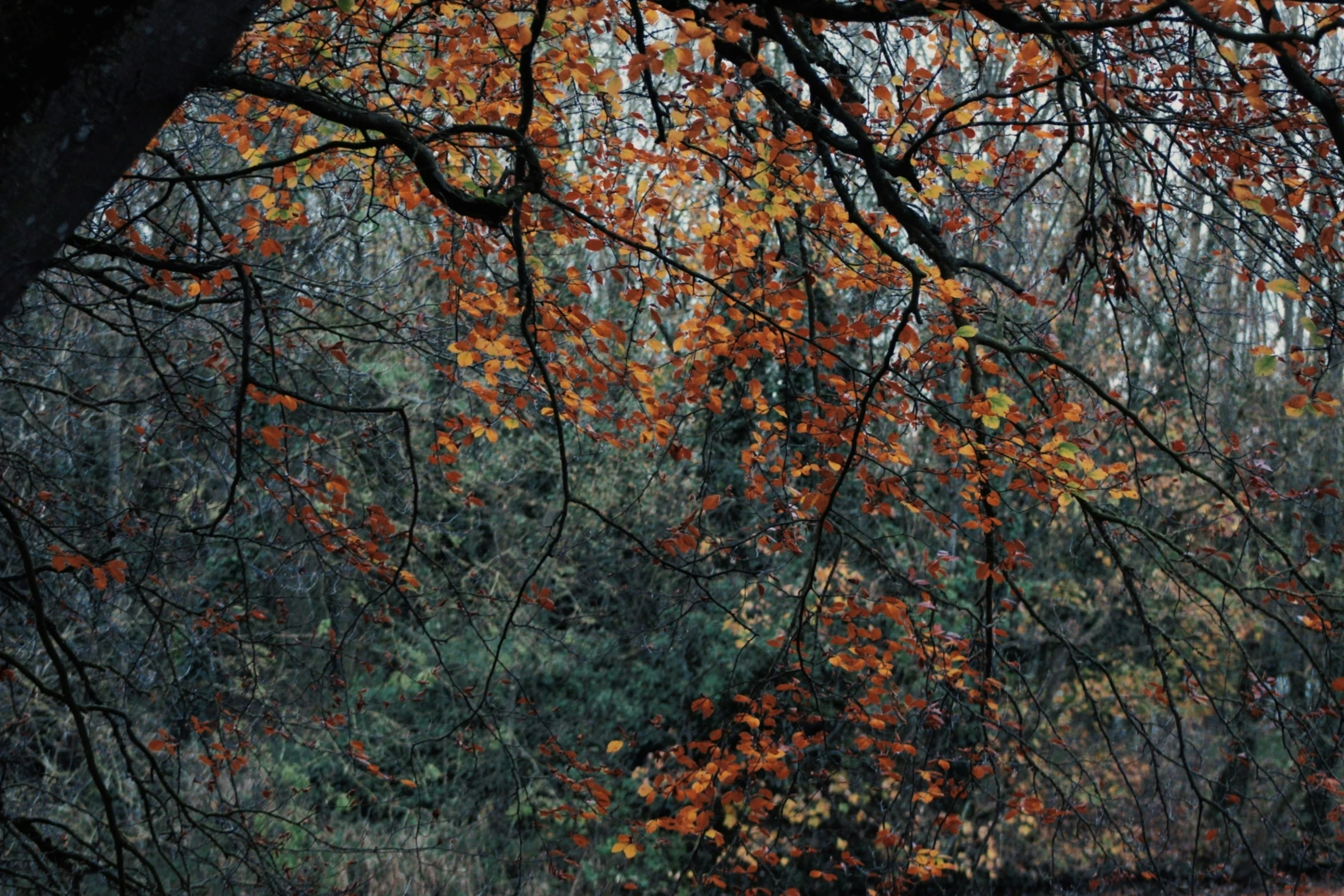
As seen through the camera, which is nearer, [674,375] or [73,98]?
[73,98]

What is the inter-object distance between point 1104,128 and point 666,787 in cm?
277

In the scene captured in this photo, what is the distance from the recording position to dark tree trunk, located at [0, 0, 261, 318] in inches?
53.2

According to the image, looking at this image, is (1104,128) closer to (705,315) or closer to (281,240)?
(705,315)

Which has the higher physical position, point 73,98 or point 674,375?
point 674,375

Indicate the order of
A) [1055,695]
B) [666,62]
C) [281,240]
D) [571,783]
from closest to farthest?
[666,62]
[571,783]
[281,240]
[1055,695]

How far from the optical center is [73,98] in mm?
1373

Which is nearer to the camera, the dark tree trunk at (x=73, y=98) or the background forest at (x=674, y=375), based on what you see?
the dark tree trunk at (x=73, y=98)

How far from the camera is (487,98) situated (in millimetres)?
4422

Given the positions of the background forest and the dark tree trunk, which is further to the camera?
the background forest

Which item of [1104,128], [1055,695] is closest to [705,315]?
[1104,128]

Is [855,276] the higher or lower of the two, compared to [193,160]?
higher

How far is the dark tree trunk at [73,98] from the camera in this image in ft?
4.44

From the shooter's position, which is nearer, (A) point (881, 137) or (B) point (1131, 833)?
(B) point (1131, 833)

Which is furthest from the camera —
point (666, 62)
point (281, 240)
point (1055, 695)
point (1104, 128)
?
point (1055, 695)
